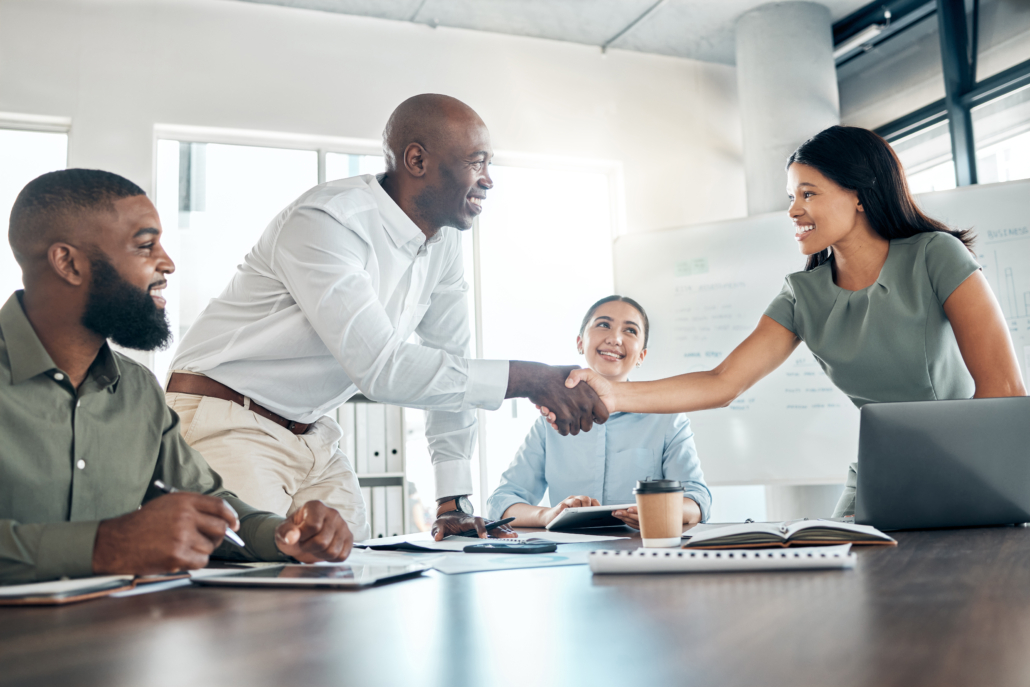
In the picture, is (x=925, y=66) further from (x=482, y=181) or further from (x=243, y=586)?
(x=243, y=586)

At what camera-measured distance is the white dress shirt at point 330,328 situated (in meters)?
1.75

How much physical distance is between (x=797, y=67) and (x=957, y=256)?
10.2 feet

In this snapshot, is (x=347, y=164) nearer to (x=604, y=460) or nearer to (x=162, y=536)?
(x=604, y=460)

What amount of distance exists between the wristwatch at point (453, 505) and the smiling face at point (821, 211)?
1.05 metres

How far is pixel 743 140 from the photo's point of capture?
470 centimetres

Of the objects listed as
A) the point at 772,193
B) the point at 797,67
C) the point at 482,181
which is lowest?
the point at 482,181

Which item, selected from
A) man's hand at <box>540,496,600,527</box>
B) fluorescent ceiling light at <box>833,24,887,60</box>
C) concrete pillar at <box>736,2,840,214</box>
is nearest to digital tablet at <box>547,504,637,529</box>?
man's hand at <box>540,496,600,527</box>

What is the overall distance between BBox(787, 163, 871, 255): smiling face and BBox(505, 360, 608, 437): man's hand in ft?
2.18

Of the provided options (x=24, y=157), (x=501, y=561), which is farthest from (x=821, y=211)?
(x=24, y=157)

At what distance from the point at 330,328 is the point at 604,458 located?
3.53 ft

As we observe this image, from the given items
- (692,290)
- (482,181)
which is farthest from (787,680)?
(692,290)

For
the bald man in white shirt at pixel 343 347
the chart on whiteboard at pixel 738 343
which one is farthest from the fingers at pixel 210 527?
the chart on whiteboard at pixel 738 343

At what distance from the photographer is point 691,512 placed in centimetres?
199

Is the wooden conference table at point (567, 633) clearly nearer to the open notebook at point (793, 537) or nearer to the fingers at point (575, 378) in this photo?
the open notebook at point (793, 537)
